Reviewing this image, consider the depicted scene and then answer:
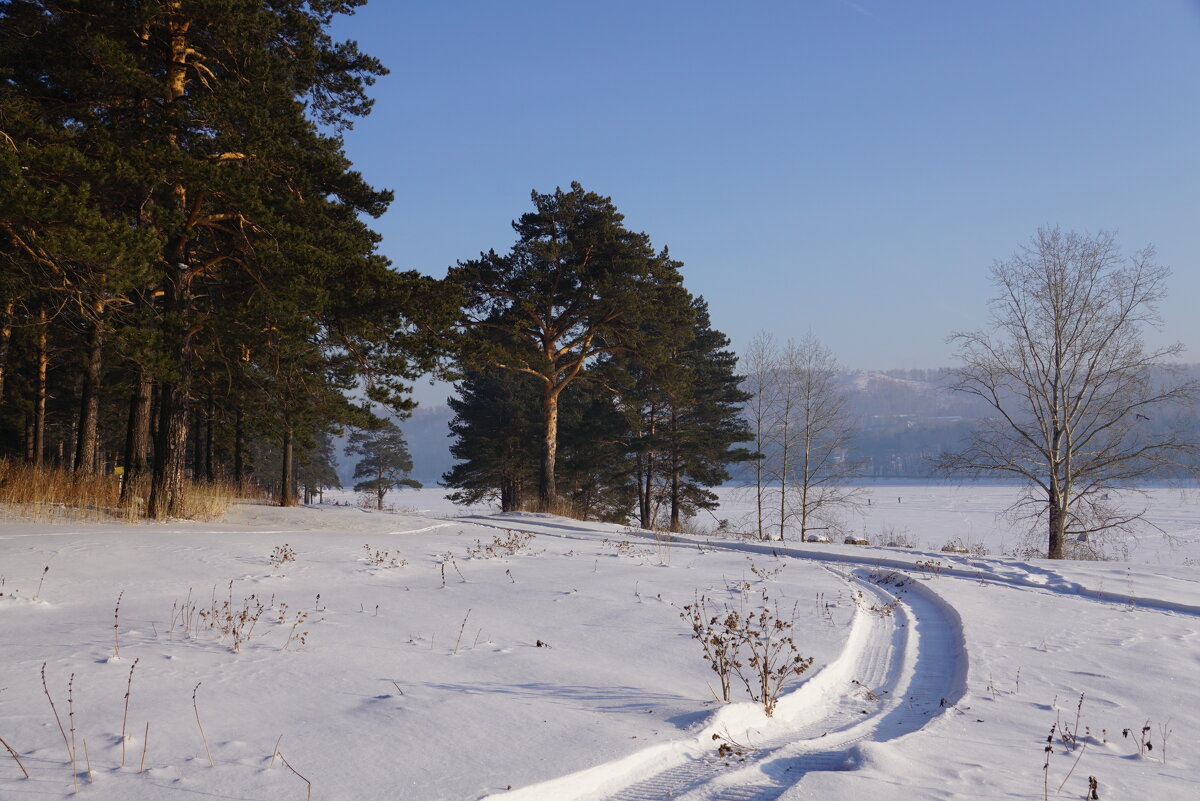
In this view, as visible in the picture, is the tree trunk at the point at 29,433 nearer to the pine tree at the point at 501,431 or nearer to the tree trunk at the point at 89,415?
the tree trunk at the point at 89,415

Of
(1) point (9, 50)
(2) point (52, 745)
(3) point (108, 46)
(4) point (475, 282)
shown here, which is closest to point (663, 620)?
(2) point (52, 745)

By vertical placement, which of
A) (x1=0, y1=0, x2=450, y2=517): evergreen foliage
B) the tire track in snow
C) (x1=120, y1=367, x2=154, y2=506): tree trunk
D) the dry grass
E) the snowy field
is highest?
(x1=0, y1=0, x2=450, y2=517): evergreen foliage

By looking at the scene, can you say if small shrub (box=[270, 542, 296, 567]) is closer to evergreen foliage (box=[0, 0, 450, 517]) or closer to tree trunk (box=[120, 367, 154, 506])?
evergreen foliage (box=[0, 0, 450, 517])

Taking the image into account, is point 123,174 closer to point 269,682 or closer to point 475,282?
point 269,682

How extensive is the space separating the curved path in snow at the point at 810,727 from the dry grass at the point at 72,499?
10580 millimetres

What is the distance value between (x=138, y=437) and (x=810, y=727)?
39.3 feet

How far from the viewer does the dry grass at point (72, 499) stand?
1095 centimetres

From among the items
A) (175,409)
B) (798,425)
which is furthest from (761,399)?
(175,409)

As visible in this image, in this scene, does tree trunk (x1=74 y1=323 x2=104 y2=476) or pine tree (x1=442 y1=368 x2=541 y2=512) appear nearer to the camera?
tree trunk (x1=74 y1=323 x2=104 y2=476)

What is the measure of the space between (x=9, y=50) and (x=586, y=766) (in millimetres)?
12311

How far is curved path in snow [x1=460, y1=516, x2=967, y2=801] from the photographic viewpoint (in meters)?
3.29

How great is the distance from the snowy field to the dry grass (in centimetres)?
128

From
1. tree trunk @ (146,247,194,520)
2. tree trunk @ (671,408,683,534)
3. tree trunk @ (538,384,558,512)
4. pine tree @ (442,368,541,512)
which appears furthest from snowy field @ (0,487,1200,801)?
pine tree @ (442,368,541,512)

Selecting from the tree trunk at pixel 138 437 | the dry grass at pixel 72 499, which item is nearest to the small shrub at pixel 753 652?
the dry grass at pixel 72 499
